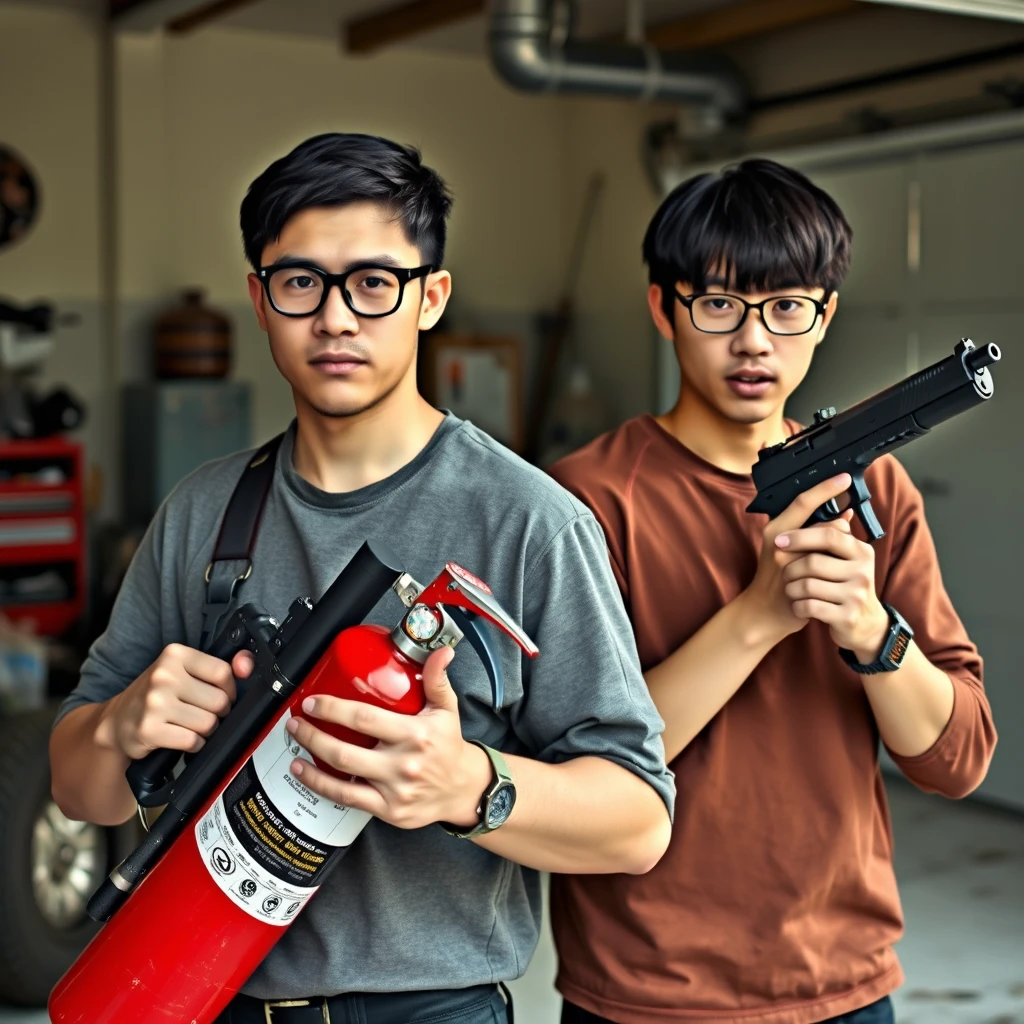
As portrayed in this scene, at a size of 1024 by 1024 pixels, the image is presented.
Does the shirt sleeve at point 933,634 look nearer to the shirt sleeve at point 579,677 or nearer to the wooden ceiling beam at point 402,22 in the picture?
the shirt sleeve at point 579,677

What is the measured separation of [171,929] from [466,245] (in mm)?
7080

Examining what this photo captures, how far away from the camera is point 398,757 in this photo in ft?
3.42

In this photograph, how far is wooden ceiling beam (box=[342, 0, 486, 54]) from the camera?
Answer: 6.48m

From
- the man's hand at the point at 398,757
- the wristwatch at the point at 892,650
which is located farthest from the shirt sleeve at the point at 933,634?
the man's hand at the point at 398,757

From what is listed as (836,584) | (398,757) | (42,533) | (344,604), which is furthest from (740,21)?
(398,757)

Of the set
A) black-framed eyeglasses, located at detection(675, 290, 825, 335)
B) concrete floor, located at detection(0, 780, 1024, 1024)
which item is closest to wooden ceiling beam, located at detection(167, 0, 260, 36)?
concrete floor, located at detection(0, 780, 1024, 1024)

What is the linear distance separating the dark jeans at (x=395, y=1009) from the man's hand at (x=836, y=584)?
1.63ft

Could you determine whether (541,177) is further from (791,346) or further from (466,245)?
(791,346)

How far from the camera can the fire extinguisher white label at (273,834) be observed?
111 cm

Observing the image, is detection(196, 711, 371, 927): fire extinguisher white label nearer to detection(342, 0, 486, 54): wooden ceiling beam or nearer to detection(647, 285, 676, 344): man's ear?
detection(647, 285, 676, 344): man's ear

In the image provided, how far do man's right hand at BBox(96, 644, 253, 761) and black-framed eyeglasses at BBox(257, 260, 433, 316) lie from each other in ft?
1.04

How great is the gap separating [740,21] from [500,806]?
6041 mm

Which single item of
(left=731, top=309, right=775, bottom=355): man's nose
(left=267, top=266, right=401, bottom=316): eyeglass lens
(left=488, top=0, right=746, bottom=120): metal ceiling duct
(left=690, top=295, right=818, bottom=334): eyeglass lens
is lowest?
(left=731, top=309, right=775, bottom=355): man's nose

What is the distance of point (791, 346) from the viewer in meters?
1.55
